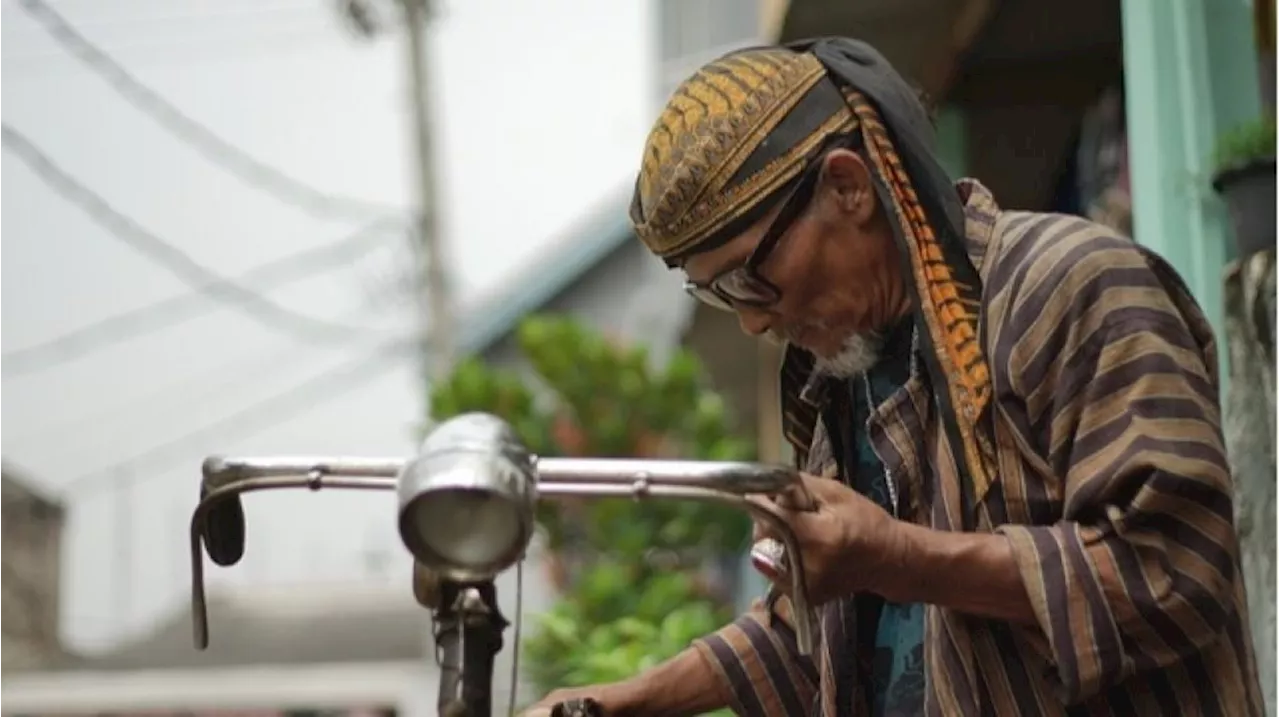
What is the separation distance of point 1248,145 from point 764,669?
126cm

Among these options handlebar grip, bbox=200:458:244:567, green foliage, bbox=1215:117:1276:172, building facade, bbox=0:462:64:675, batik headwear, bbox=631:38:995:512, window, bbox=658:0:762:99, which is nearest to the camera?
handlebar grip, bbox=200:458:244:567

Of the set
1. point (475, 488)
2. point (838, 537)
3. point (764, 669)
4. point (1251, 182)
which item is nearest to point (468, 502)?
point (475, 488)

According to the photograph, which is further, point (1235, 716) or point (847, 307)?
point (847, 307)

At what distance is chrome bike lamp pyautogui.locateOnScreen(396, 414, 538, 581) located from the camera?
1381mm

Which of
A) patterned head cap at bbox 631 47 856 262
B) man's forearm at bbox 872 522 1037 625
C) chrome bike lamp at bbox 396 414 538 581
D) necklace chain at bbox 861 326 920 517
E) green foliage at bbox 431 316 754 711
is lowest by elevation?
man's forearm at bbox 872 522 1037 625

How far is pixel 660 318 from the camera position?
48.9ft

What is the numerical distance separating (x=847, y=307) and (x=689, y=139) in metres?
0.24

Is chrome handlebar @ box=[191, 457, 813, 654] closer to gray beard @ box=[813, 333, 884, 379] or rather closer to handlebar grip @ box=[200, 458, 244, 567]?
handlebar grip @ box=[200, 458, 244, 567]

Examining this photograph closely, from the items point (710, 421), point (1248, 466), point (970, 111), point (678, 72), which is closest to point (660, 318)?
point (678, 72)

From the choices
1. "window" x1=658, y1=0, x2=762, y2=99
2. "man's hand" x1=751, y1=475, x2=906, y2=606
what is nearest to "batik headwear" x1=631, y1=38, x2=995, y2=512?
"man's hand" x1=751, y1=475, x2=906, y2=606

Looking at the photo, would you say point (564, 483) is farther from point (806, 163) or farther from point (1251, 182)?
point (1251, 182)

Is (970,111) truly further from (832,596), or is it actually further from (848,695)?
(832,596)

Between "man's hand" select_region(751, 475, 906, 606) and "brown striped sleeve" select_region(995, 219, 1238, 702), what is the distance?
0.13 m

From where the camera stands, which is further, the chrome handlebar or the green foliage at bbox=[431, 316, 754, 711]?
the green foliage at bbox=[431, 316, 754, 711]
